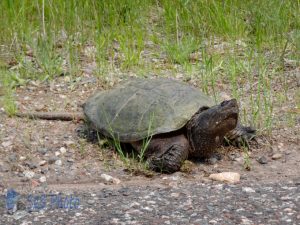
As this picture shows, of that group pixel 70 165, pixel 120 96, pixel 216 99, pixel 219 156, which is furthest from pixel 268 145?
pixel 70 165

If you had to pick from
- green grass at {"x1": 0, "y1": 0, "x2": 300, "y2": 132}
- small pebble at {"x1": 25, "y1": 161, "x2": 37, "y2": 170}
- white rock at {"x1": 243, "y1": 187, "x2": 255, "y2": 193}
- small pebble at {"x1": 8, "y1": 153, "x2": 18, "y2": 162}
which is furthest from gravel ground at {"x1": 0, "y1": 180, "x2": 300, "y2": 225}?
green grass at {"x1": 0, "y1": 0, "x2": 300, "y2": 132}

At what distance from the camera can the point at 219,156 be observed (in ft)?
11.8

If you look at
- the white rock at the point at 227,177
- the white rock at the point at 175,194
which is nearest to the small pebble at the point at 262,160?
the white rock at the point at 227,177

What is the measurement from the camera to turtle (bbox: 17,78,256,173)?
3.40 meters

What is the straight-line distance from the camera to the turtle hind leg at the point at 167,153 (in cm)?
335

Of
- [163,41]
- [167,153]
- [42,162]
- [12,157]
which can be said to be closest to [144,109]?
[167,153]

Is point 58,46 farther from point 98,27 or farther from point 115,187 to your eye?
point 115,187

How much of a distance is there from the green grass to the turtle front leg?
0.93 metres

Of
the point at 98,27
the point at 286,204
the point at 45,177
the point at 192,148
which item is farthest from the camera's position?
the point at 98,27

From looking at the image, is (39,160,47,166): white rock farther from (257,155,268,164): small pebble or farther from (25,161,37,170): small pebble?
(257,155,268,164): small pebble

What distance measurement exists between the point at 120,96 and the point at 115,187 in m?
0.77

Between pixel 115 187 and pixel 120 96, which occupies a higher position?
pixel 120 96

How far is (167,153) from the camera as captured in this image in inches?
133

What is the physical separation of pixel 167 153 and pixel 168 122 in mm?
178
